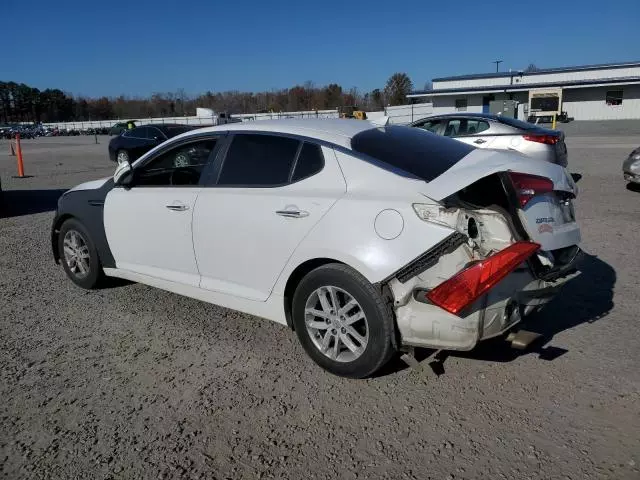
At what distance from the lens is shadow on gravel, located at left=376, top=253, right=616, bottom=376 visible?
3.69 meters

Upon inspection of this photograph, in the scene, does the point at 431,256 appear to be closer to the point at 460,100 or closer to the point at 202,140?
the point at 202,140

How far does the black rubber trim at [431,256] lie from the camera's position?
2955mm

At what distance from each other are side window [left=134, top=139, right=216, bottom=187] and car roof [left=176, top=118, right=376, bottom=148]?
0.14 metres

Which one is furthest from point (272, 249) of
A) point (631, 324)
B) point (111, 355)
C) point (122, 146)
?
point (122, 146)

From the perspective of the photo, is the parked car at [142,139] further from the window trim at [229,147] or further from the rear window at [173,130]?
the window trim at [229,147]

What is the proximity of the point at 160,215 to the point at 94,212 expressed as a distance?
3.29ft

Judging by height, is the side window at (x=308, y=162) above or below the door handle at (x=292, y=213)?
above

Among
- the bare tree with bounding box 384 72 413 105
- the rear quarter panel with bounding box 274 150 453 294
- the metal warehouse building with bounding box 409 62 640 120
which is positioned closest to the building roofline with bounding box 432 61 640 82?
the metal warehouse building with bounding box 409 62 640 120

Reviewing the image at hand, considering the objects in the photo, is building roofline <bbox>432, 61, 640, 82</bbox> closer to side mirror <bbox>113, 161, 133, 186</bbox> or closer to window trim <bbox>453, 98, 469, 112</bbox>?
window trim <bbox>453, 98, 469, 112</bbox>

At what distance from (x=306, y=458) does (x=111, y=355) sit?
1.91m

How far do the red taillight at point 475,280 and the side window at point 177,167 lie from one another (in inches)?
89.0

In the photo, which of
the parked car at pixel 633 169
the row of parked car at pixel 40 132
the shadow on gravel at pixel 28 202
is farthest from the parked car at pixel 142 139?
the row of parked car at pixel 40 132

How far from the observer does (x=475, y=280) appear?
282cm

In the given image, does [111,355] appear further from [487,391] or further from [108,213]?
[487,391]
